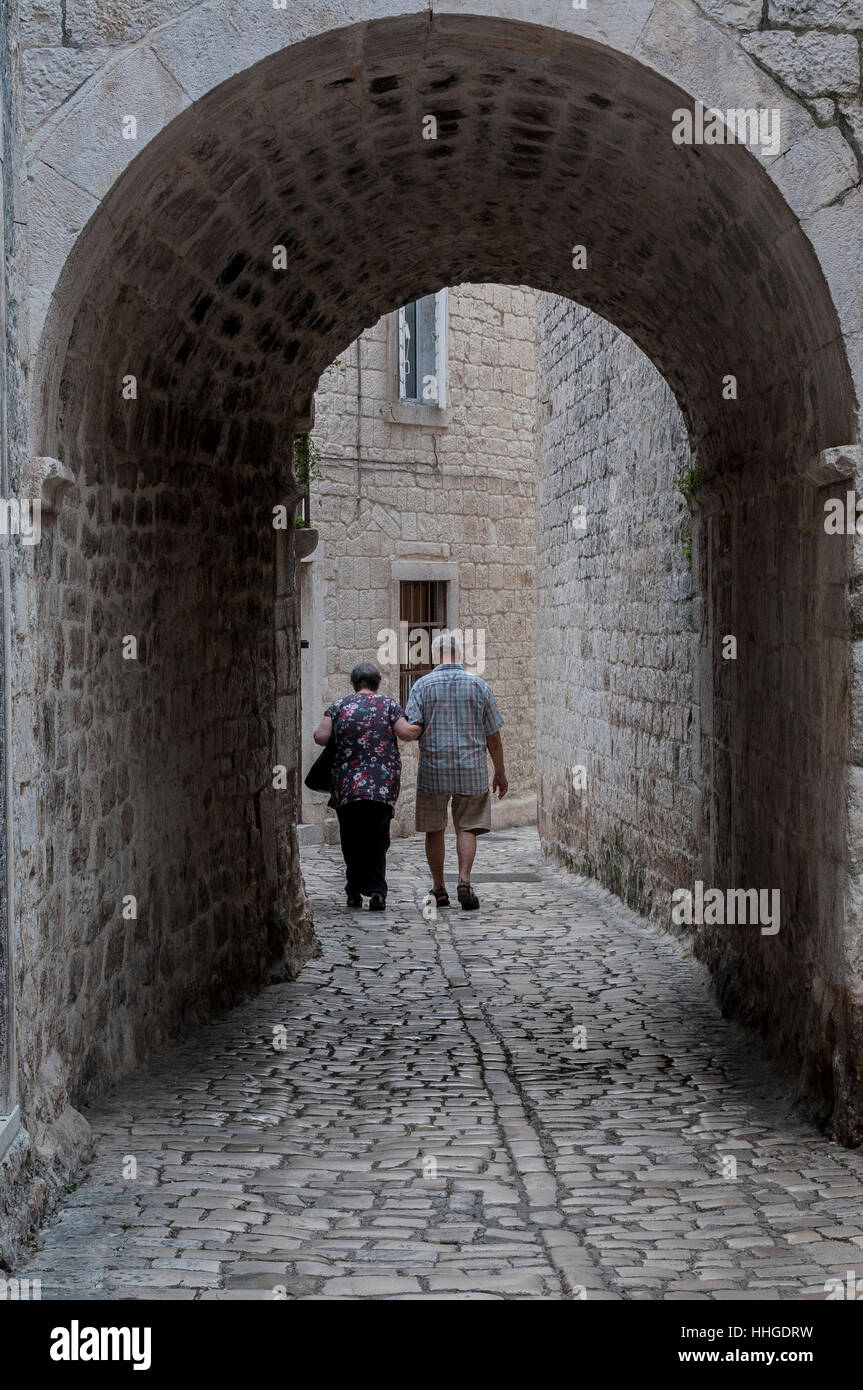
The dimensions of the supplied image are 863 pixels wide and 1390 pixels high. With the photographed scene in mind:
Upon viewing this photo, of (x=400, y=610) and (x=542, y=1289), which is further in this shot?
(x=400, y=610)

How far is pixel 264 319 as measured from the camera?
7043 millimetres

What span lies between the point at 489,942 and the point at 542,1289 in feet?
17.7

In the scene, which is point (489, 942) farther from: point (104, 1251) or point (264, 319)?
point (104, 1251)

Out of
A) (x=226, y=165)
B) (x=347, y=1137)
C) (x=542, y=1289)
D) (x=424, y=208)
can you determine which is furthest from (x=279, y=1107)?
(x=424, y=208)

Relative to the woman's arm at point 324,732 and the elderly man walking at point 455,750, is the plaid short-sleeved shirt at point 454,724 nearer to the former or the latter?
the elderly man walking at point 455,750

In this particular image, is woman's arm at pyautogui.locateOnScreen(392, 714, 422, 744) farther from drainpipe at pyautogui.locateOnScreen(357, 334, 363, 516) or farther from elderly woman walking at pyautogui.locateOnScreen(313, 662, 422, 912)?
drainpipe at pyautogui.locateOnScreen(357, 334, 363, 516)

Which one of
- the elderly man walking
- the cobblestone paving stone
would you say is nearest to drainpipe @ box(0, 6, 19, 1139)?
the cobblestone paving stone

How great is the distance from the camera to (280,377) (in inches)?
307

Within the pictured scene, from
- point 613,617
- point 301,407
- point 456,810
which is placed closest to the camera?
point 301,407

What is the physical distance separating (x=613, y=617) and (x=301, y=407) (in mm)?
3012

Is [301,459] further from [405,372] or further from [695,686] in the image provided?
[405,372]

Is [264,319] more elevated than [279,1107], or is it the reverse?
[264,319]

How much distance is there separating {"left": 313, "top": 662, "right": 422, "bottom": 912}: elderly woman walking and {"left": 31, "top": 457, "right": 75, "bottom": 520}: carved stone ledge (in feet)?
17.5

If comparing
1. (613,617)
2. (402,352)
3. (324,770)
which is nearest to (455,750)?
(324,770)
